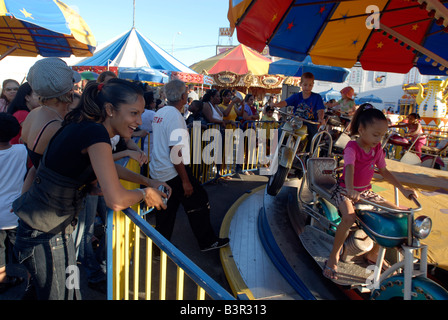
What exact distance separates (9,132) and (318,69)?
27.3 feet

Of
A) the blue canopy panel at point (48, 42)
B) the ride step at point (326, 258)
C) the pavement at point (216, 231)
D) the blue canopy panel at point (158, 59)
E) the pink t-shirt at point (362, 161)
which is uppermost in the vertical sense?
the blue canopy panel at point (158, 59)

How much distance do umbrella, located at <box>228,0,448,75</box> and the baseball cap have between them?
2.10 m

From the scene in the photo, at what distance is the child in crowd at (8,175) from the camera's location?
100 inches

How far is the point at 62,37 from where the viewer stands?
616 cm

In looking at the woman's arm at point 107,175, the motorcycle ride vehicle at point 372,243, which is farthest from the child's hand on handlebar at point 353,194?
the woman's arm at point 107,175

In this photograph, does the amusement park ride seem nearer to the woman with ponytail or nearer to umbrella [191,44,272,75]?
the woman with ponytail

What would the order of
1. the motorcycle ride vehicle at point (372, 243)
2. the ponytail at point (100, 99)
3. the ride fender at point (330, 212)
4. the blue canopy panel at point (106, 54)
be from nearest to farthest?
the ponytail at point (100, 99) < the motorcycle ride vehicle at point (372, 243) < the ride fender at point (330, 212) < the blue canopy panel at point (106, 54)

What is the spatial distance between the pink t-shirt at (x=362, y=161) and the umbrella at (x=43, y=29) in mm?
4209

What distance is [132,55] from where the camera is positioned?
1149 cm

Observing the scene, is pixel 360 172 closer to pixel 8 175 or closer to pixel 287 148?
pixel 287 148

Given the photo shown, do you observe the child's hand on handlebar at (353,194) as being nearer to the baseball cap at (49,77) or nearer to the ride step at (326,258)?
the ride step at (326,258)

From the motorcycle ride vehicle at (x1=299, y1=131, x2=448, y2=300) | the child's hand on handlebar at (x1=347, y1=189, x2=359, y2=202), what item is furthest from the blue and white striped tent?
the child's hand on handlebar at (x1=347, y1=189, x2=359, y2=202)
